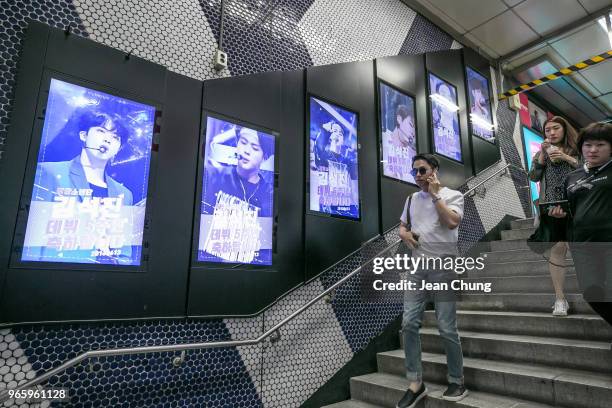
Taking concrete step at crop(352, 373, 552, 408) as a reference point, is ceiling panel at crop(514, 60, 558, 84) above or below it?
above

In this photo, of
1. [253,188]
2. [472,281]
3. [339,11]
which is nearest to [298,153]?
[253,188]

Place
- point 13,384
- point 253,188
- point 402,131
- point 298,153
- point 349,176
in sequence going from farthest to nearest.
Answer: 1. point 402,131
2. point 349,176
3. point 298,153
4. point 253,188
5. point 13,384

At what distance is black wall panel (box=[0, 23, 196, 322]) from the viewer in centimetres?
189

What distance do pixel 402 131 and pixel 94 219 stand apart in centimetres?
311

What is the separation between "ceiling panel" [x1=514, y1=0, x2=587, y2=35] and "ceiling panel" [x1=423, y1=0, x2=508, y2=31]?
297 millimetres

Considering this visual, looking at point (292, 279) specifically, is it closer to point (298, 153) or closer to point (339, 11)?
point (298, 153)

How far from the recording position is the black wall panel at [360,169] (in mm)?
3062

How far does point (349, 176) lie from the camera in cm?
343

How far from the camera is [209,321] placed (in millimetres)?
2441

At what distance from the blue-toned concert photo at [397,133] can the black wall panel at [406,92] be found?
79 mm

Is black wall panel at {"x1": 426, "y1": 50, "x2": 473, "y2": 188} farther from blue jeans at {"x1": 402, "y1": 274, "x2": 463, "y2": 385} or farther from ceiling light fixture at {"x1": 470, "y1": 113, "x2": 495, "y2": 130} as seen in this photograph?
blue jeans at {"x1": 402, "y1": 274, "x2": 463, "y2": 385}

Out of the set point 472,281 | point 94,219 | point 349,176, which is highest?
point 349,176

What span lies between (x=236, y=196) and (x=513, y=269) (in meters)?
2.81

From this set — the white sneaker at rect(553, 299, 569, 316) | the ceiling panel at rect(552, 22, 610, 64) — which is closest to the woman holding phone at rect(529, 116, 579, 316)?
the white sneaker at rect(553, 299, 569, 316)
